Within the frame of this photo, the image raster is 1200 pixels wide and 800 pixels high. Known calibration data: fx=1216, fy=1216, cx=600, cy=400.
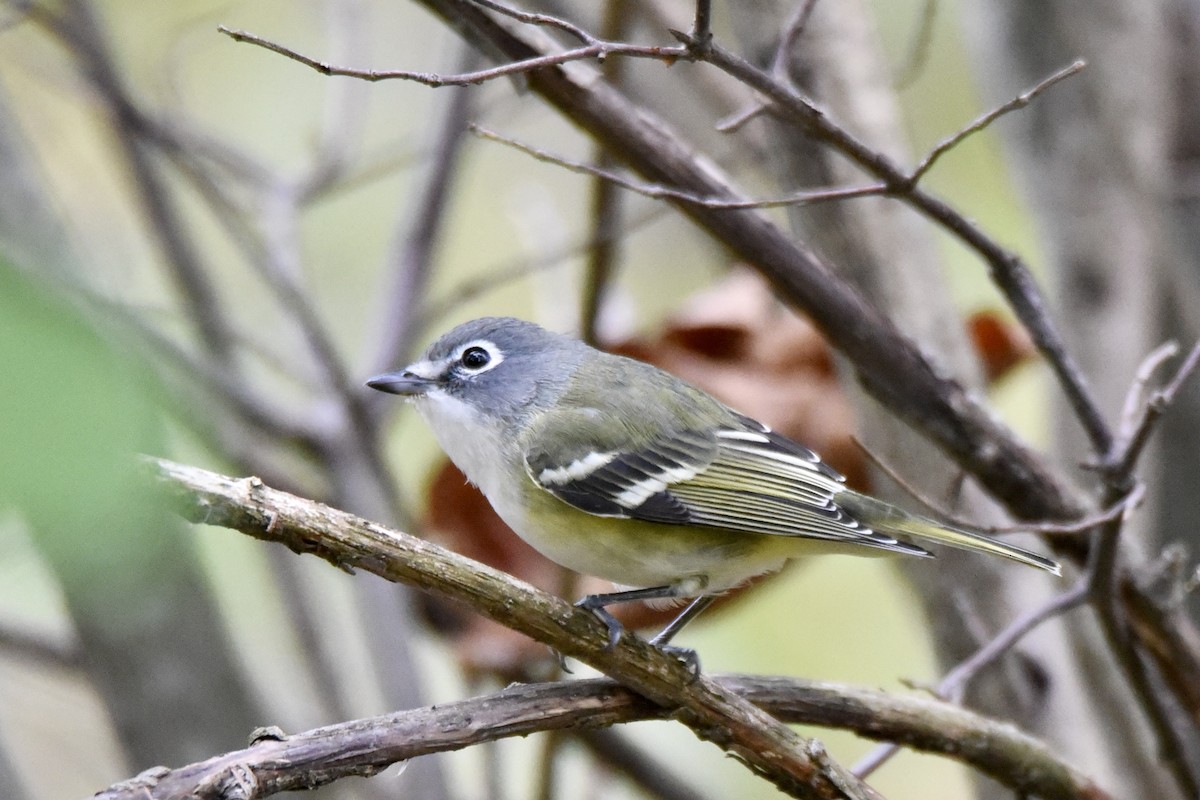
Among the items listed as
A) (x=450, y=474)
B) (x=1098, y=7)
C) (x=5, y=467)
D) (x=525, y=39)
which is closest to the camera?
(x=5, y=467)

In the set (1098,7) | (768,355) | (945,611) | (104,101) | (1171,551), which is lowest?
(1171,551)

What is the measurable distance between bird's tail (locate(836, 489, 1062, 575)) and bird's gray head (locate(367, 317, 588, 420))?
2.23ft

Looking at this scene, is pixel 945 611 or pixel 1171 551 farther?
pixel 945 611

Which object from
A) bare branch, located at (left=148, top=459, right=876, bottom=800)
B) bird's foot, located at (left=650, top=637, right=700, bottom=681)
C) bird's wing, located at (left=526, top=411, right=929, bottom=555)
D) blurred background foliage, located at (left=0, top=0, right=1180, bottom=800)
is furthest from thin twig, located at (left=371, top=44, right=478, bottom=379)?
bare branch, located at (left=148, top=459, right=876, bottom=800)

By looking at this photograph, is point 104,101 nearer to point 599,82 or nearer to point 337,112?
point 337,112

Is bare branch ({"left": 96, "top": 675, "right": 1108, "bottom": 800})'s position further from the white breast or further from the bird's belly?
the white breast

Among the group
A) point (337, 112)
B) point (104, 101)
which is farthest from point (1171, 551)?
point (104, 101)

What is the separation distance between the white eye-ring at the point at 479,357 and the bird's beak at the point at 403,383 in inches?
3.3

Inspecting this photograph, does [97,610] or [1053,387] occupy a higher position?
[1053,387]

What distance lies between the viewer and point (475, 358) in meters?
2.68

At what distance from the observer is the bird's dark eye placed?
2670 millimetres

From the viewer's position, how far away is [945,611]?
2949 millimetres

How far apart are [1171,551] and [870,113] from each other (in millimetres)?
1265

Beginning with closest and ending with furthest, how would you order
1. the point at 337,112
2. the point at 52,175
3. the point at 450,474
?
the point at 450,474, the point at 337,112, the point at 52,175
